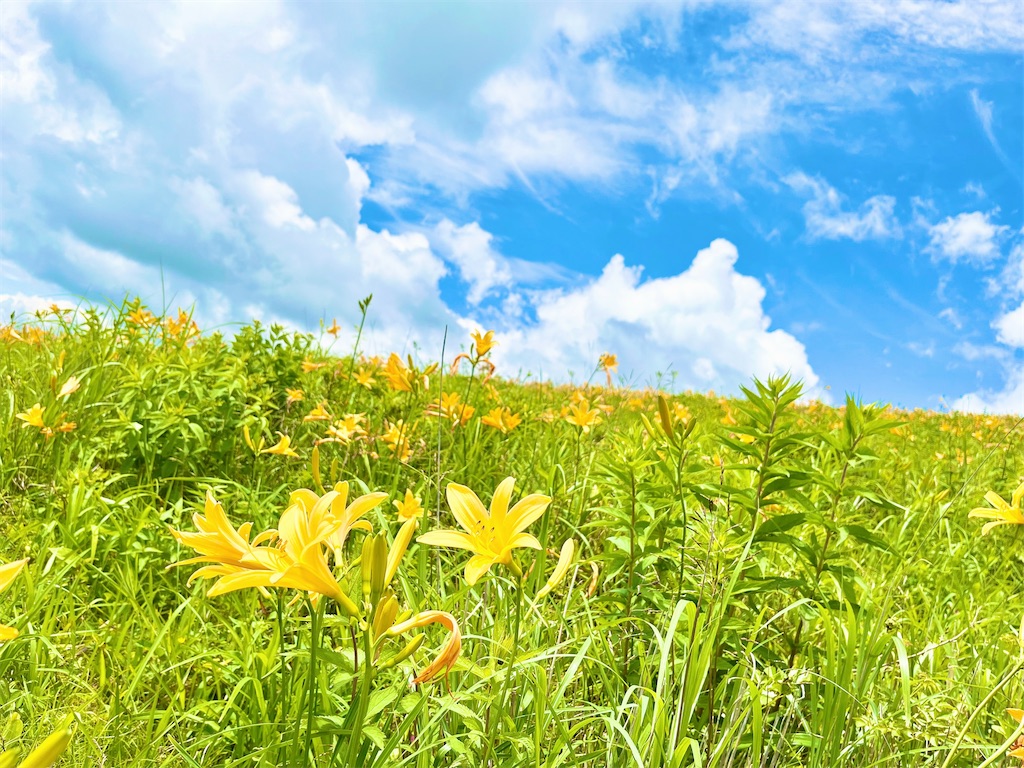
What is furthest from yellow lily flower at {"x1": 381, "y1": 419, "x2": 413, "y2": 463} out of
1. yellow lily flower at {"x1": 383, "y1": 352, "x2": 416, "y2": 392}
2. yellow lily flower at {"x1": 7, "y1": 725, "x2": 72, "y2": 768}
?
yellow lily flower at {"x1": 7, "y1": 725, "x2": 72, "y2": 768}

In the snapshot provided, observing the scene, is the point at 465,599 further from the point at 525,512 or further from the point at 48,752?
the point at 48,752

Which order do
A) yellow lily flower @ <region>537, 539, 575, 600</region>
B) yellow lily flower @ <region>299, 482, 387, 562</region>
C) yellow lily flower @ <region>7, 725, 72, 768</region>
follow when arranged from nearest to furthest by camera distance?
1. yellow lily flower @ <region>7, 725, 72, 768</region>
2. yellow lily flower @ <region>299, 482, 387, 562</region>
3. yellow lily flower @ <region>537, 539, 575, 600</region>

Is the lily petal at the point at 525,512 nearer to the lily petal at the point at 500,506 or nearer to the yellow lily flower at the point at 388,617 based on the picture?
the lily petal at the point at 500,506

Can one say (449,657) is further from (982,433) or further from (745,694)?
(982,433)

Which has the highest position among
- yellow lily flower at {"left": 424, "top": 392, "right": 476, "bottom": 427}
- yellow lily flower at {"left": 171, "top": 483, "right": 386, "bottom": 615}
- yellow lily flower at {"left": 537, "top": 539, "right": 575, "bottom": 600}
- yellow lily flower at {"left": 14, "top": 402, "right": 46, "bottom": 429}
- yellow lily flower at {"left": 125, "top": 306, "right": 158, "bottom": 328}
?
yellow lily flower at {"left": 125, "top": 306, "right": 158, "bottom": 328}

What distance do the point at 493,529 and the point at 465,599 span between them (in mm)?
929

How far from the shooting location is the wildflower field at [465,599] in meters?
1.22

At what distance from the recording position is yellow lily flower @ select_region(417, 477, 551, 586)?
1059mm

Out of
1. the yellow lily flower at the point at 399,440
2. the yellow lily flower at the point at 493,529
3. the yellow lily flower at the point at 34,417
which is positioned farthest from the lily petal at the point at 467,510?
the yellow lily flower at the point at 34,417

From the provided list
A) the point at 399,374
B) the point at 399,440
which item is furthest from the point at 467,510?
the point at 399,440

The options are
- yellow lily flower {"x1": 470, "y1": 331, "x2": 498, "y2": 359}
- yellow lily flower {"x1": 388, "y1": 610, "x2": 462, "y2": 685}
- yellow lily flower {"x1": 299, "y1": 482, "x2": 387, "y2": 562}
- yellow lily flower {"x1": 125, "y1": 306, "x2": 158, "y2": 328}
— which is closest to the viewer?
yellow lily flower {"x1": 388, "y1": 610, "x2": 462, "y2": 685}

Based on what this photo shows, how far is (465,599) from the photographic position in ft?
6.38

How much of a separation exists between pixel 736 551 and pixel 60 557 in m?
2.23

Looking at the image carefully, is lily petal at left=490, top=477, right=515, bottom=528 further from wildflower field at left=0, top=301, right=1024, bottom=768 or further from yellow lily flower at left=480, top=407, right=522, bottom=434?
yellow lily flower at left=480, top=407, right=522, bottom=434
